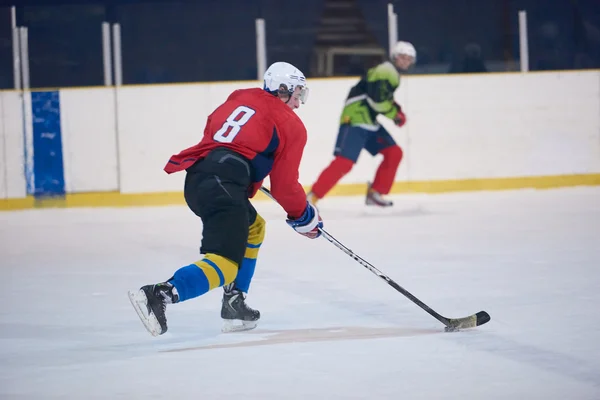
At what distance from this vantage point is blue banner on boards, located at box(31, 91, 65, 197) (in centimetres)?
813

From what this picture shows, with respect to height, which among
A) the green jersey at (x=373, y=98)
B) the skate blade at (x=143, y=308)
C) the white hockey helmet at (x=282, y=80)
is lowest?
the skate blade at (x=143, y=308)

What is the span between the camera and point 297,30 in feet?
29.5

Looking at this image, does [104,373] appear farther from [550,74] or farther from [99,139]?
[550,74]

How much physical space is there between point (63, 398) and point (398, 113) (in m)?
4.81

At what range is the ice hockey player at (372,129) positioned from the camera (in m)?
6.99

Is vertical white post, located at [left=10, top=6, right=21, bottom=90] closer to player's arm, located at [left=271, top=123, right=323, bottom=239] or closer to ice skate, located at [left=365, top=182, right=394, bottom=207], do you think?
ice skate, located at [left=365, top=182, right=394, bottom=207]

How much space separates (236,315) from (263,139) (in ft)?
1.92

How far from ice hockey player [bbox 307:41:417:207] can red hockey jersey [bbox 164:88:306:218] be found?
3.77 m

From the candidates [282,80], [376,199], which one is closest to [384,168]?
[376,199]

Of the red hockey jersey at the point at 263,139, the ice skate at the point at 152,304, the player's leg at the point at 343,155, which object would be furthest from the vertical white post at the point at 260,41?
the ice skate at the point at 152,304

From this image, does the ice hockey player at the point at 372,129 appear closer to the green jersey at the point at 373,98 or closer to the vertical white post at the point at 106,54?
the green jersey at the point at 373,98

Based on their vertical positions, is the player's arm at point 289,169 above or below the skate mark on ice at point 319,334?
above

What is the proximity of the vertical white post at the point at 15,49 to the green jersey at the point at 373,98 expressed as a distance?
8.60 feet

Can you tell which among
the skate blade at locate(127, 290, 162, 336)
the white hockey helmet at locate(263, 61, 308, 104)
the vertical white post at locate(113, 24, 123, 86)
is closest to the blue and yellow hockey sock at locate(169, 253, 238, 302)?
the skate blade at locate(127, 290, 162, 336)
